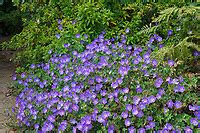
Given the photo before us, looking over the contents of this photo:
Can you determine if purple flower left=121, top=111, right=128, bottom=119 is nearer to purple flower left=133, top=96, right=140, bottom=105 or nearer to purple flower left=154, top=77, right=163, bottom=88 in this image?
purple flower left=133, top=96, right=140, bottom=105

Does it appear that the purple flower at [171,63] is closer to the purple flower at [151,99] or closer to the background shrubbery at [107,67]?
the background shrubbery at [107,67]

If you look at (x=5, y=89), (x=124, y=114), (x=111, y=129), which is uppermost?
(x=124, y=114)

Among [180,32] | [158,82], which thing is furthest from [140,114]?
[180,32]

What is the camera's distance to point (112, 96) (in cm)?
329

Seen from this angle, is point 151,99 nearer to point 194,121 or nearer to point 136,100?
point 136,100

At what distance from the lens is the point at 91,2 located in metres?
4.76

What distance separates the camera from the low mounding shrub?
3145 millimetres

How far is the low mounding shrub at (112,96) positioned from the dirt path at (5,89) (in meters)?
0.35

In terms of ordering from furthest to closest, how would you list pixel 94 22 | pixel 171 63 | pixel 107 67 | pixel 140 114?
pixel 94 22, pixel 107 67, pixel 171 63, pixel 140 114

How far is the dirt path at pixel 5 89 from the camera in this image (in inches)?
163

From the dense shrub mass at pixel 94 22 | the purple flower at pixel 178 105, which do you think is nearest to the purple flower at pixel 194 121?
the purple flower at pixel 178 105

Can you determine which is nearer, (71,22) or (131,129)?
(131,129)

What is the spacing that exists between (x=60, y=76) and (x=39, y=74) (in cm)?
41

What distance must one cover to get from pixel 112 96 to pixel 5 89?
6.91ft
